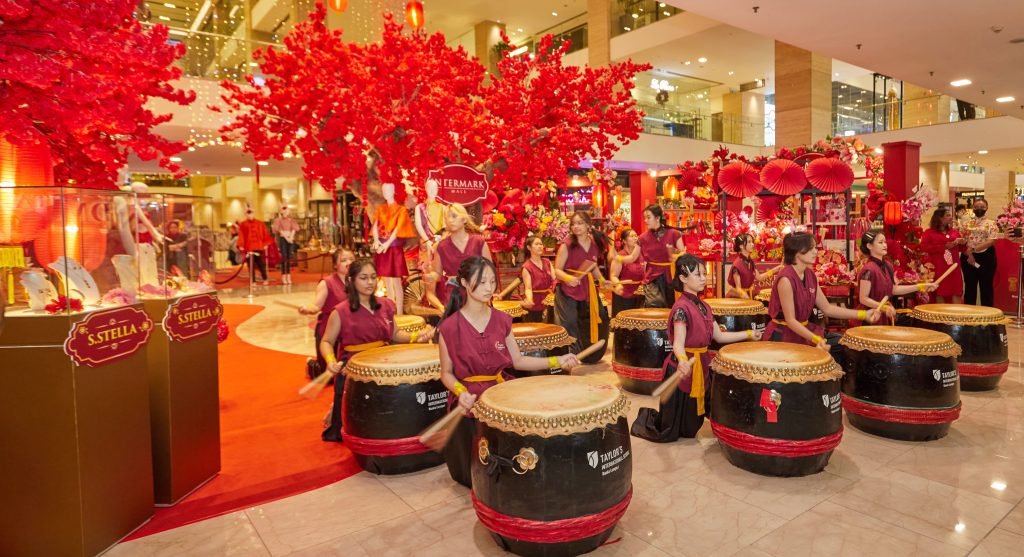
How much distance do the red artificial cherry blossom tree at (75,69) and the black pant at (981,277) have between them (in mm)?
8251

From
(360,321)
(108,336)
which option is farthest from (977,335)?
(108,336)

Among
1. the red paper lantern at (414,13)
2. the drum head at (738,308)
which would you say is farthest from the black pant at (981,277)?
the red paper lantern at (414,13)

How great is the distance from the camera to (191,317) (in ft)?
9.94

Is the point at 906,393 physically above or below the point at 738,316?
below

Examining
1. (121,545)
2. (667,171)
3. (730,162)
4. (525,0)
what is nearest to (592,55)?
(525,0)

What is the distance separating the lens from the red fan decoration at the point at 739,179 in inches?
250

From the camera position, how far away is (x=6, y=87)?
259 centimetres

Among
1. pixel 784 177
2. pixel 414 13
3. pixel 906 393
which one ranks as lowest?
pixel 906 393

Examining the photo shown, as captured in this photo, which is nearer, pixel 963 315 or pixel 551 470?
pixel 551 470

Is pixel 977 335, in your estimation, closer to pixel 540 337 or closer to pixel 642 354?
pixel 642 354

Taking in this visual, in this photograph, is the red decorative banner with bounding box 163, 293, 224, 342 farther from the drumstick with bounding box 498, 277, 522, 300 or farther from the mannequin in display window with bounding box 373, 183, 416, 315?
the drumstick with bounding box 498, 277, 522, 300

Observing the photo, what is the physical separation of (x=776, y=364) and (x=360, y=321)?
2227mm

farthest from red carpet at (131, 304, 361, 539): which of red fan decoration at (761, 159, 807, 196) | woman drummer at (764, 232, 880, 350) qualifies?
red fan decoration at (761, 159, 807, 196)

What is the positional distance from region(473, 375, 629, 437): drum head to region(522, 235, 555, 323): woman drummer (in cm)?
299
